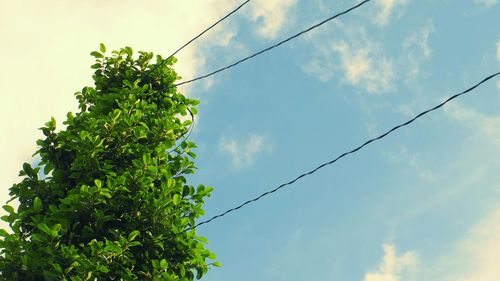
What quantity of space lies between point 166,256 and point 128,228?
0.88 metres

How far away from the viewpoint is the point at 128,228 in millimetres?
10500

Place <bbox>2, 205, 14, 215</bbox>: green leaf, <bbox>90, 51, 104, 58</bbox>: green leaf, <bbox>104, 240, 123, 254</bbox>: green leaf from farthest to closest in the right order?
<bbox>90, 51, 104, 58</bbox>: green leaf
<bbox>2, 205, 14, 215</bbox>: green leaf
<bbox>104, 240, 123, 254</bbox>: green leaf

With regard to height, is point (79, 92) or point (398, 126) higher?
point (79, 92)

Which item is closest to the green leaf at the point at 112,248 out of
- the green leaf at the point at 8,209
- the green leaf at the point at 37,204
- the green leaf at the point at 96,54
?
the green leaf at the point at 37,204

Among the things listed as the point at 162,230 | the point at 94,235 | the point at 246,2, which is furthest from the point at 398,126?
the point at 94,235

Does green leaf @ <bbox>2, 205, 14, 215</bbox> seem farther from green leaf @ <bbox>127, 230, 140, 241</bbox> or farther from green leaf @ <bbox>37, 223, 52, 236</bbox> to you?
green leaf @ <bbox>127, 230, 140, 241</bbox>

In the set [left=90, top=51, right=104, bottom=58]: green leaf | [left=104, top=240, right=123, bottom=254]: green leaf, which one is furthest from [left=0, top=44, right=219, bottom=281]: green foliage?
[left=90, top=51, right=104, bottom=58]: green leaf

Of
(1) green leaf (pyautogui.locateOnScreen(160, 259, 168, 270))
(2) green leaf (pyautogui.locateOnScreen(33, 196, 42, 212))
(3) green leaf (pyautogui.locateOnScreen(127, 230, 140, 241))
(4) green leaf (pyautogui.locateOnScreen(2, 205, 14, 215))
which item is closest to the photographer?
(3) green leaf (pyautogui.locateOnScreen(127, 230, 140, 241))

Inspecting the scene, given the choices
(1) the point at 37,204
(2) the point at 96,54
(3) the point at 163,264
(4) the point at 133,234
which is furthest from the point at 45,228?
(2) the point at 96,54

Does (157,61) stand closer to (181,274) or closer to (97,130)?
(97,130)

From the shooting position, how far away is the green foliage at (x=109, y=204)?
32.2ft

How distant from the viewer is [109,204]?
1038 centimetres

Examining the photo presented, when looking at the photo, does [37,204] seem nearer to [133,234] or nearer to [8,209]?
[8,209]

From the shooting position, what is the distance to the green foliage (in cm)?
981
